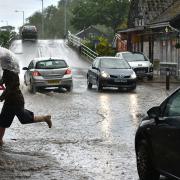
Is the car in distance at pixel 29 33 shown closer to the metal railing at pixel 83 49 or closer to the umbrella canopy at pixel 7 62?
the metal railing at pixel 83 49

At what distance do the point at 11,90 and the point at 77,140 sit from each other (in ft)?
6.37

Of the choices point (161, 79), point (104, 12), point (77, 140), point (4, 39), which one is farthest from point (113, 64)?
point (104, 12)

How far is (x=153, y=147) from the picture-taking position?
7684 millimetres

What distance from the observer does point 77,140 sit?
12.0m

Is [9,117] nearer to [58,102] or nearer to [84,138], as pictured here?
[84,138]

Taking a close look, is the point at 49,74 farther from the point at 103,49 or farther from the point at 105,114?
the point at 103,49

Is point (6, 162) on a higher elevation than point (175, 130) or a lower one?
lower

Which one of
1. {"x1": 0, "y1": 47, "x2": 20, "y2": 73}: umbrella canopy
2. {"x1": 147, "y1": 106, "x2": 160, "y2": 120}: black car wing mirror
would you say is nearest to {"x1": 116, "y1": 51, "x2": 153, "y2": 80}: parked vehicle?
{"x1": 0, "y1": 47, "x2": 20, "y2": 73}: umbrella canopy

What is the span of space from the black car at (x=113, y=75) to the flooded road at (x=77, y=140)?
120 inches

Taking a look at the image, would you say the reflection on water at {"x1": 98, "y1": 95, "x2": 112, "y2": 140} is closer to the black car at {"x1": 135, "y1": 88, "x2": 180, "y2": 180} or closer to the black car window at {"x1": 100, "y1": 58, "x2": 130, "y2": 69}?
the black car window at {"x1": 100, "y1": 58, "x2": 130, "y2": 69}

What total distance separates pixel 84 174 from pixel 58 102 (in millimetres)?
11815

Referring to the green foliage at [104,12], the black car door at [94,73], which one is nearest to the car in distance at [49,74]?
the black car door at [94,73]

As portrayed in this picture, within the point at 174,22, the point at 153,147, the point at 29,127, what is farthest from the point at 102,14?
the point at 153,147

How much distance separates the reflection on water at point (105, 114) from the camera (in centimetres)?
1347
